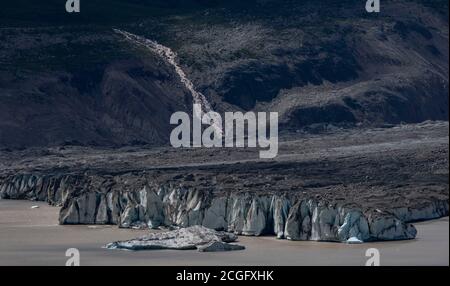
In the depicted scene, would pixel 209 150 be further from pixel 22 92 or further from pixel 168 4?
pixel 168 4

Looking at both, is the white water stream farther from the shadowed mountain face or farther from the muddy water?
the muddy water

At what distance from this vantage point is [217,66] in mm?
130125

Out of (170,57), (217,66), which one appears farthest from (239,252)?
(170,57)

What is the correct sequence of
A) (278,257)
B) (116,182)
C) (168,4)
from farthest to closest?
(168,4) → (116,182) → (278,257)

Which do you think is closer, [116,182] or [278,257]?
[278,257]

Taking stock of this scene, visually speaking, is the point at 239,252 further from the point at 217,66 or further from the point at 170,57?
the point at 170,57

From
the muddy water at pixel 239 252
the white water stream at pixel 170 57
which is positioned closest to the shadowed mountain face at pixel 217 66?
the white water stream at pixel 170 57

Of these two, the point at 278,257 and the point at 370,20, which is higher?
the point at 370,20

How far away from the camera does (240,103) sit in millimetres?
125875

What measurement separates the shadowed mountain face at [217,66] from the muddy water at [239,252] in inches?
2025

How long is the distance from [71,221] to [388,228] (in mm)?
15156

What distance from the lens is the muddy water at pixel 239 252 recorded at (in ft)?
162

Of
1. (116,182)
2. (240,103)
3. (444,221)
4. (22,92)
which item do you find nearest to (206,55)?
(240,103)

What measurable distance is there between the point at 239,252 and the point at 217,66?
78325 millimetres
